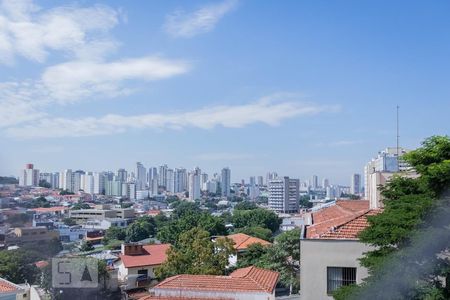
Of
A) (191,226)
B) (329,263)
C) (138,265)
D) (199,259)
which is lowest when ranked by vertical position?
(138,265)

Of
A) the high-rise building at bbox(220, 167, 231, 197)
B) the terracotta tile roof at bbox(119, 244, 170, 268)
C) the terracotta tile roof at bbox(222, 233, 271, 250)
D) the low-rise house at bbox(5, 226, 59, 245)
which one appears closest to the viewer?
the low-rise house at bbox(5, 226, 59, 245)

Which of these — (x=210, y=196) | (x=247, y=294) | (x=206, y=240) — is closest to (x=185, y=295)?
(x=247, y=294)

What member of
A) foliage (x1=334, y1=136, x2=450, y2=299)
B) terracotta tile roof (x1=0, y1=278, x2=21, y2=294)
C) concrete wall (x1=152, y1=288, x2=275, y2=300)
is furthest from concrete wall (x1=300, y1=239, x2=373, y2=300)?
terracotta tile roof (x1=0, y1=278, x2=21, y2=294)

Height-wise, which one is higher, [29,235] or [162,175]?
[29,235]

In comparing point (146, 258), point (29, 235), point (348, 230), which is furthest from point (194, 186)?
point (29, 235)

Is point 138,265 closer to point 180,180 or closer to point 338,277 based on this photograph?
point 338,277

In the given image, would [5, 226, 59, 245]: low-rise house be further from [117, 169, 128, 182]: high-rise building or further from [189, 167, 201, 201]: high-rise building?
[117, 169, 128, 182]: high-rise building

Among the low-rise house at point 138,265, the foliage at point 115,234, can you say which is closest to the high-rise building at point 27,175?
the low-rise house at point 138,265
